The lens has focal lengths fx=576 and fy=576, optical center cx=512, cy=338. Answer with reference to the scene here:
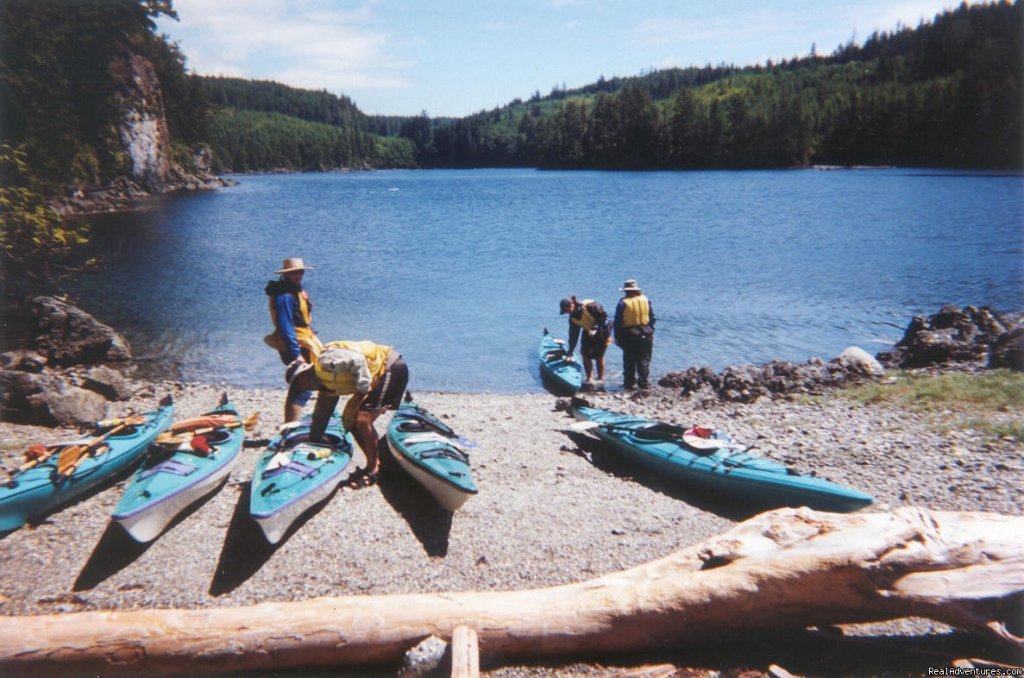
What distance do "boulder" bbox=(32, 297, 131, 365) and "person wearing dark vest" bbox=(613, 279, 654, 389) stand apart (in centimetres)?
1277

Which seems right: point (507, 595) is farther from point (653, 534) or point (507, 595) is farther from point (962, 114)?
point (962, 114)

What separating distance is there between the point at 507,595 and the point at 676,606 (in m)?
1.30

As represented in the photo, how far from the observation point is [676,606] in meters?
4.38

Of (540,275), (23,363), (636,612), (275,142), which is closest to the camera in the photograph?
(636,612)

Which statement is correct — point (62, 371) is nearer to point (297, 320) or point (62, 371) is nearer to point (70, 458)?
point (70, 458)

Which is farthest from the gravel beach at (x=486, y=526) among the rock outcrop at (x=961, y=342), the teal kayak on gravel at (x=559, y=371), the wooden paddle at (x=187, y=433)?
the rock outcrop at (x=961, y=342)

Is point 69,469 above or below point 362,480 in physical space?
above

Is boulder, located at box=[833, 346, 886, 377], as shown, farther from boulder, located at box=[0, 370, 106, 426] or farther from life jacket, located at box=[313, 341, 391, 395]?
boulder, located at box=[0, 370, 106, 426]

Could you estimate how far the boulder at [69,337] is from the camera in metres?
14.0

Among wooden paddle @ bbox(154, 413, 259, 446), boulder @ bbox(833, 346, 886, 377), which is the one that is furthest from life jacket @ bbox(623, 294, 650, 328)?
wooden paddle @ bbox(154, 413, 259, 446)

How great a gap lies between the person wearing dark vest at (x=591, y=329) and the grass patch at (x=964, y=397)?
191 inches

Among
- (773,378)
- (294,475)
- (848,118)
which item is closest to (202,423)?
(294,475)

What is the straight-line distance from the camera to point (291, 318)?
807cm

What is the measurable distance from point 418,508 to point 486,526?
0.91m
